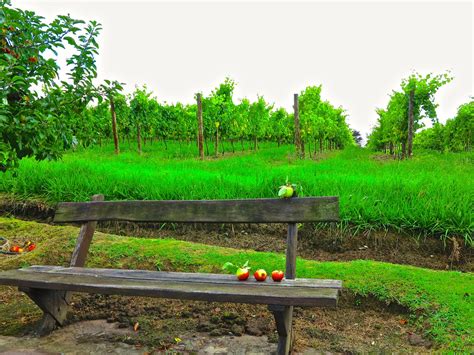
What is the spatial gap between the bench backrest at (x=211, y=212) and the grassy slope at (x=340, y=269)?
0.81m

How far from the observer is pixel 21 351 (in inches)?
108

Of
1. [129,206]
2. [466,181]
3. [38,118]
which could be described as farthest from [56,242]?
[466,181]

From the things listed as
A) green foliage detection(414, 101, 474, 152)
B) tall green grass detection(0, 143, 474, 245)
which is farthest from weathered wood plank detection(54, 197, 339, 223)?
green foliage detection(414, 101, 474, 152)

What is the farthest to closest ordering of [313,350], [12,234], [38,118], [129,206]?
[12,234]
[129,206]
[38,118]
[313,350]

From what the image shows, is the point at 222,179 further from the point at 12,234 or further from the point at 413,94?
the point at 413,94

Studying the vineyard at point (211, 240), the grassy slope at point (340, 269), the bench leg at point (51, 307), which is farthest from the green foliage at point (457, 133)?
the bench leg at point (51, 307)

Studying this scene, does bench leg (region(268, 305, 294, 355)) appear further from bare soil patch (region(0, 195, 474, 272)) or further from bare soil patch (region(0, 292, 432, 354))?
bare soil patch (region(0, 195, 474, 272))

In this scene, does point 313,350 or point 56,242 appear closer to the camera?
point 313,350

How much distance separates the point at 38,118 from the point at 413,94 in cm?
1537

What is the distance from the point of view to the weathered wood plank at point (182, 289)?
2.17m

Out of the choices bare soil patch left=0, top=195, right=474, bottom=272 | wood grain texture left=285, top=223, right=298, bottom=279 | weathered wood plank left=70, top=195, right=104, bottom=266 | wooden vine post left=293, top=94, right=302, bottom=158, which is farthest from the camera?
wooden vine post left=293, top=94, right=302, bottom=158

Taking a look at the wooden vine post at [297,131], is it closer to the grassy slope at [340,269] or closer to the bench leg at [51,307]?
the grassy slope at [340,269]

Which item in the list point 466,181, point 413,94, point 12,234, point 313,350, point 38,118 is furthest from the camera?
point 413,94

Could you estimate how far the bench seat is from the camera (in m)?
2.20
